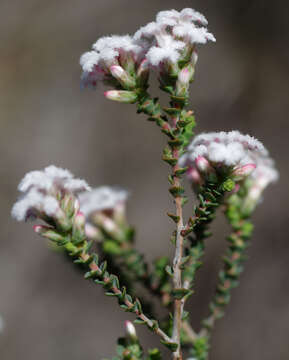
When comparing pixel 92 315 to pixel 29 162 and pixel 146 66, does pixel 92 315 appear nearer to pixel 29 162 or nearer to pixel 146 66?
pixel 29 162

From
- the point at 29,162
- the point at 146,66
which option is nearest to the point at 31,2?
the point at 29,162

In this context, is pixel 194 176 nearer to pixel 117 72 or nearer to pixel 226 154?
pixel 226 154

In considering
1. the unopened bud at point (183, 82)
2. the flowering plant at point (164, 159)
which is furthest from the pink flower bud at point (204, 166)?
the unopened bud at point (183, 82)

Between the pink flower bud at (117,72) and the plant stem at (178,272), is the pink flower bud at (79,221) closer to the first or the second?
the plant stem at (178,272)

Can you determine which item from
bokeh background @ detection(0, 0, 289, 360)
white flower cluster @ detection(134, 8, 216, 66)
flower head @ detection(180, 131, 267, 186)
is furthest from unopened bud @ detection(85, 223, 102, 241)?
bokeh background @ detection(0, 0, 289, 360)

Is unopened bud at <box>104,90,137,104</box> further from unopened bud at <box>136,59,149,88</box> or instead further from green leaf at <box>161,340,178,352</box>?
green leaf at <box>161,340,178,352</box>

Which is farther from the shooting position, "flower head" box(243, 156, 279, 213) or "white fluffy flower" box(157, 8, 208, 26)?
"flower head" box(243, 156, 279, 213)

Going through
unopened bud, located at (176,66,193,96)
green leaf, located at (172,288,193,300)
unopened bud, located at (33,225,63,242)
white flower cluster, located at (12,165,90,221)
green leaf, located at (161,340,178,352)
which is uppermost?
unopened bud, located at (176,66,193,96)

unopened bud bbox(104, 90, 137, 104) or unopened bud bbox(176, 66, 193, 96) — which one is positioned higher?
unopened bud bbox(104, 90, 137, 104)
